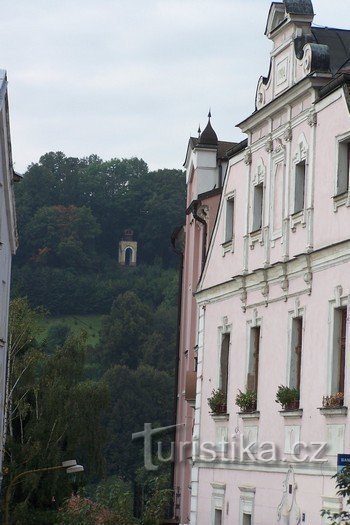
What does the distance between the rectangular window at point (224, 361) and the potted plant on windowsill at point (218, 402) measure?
200 mm

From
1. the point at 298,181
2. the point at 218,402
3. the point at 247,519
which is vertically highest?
the point at 298,181

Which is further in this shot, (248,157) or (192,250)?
(192,250)

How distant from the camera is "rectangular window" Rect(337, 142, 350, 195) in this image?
26656 millimetres

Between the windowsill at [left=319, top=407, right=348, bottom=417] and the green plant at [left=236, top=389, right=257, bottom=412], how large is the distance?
4824 mm

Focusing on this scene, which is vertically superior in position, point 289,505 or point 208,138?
point 208,138

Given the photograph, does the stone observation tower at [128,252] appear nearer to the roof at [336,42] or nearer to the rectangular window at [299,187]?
the roof at [336,42]

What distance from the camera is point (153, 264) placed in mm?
153500

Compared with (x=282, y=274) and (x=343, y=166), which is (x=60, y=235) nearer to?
(x=282, y=274)

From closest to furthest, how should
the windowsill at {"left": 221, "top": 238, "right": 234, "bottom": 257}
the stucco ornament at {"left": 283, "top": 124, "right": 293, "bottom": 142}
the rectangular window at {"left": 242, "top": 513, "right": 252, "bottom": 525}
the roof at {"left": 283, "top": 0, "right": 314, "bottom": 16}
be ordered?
the stucco ornament at {"left": 283, "top": 124, "right": 293, "bottom": 142} → the roof at {"left": 283, "top": 0, "right": 314, "bottom": 16} → the rectangular window at {"left": 242, "top": 513, "right": 252, "bottom": 525} → the windowsill at {"left": 221, "top": 238, "right": 234, "bottom": 257}

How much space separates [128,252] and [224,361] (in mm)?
121578

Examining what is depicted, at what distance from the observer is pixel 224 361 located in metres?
34.4

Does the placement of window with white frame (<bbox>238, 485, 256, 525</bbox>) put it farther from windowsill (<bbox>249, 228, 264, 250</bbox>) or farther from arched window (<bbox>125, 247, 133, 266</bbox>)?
arched window (<bbox>125, 247, 133, 266</bbox>)

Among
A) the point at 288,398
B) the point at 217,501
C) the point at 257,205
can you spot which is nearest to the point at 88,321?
the point at 217,501

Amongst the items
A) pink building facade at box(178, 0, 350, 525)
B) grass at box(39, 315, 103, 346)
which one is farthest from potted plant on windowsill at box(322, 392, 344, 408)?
grass at box(39, 315, 103, 346)
